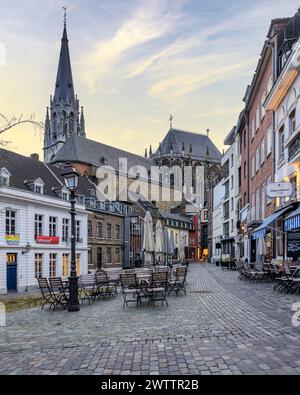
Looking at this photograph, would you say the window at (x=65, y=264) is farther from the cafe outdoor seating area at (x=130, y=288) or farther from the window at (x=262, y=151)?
the window at (x=262, y=151)

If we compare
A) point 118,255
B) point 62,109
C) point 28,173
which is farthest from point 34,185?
point 62,109

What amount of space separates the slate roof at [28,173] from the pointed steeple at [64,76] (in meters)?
63.7

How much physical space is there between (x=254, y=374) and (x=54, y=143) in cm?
9677

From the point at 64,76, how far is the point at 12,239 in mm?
77855

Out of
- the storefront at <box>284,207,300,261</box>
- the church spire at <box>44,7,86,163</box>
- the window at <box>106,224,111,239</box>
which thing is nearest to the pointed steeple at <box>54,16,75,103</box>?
the church spire at <box>44,7,86,163</box>

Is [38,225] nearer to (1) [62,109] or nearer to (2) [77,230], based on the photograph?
(2) [77,230]

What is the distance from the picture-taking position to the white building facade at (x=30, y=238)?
25.8 metres

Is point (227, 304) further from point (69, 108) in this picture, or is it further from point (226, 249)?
point (69, 108)

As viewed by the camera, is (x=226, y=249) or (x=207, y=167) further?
(x=207, y=167)

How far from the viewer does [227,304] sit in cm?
1163

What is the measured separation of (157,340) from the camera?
7.16 metres

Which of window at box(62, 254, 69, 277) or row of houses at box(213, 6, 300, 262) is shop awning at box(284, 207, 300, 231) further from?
window at box(62, 254, 69, 277)
